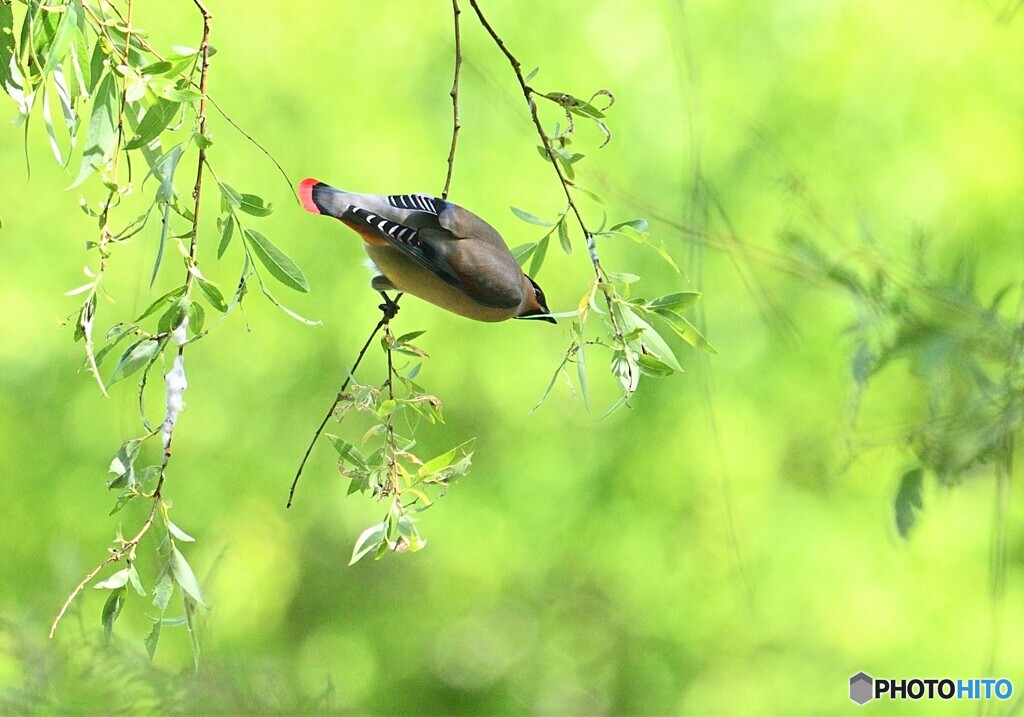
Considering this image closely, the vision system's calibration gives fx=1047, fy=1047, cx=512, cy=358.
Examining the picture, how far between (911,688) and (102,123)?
917 millimetres

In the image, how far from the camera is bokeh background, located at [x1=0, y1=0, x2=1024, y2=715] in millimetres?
943

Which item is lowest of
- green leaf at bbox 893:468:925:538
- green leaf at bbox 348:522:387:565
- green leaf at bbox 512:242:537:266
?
green leaf at bbox 348:522:387:565

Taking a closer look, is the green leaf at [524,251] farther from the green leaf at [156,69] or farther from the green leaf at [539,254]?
the green leaf at [156,69]

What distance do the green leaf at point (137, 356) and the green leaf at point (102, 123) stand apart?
0.05m

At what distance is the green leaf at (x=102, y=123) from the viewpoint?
0.30 m

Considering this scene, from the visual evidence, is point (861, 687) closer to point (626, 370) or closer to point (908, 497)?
point (908, 497)

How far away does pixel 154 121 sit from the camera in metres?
0.32

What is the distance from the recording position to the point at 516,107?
0.92m

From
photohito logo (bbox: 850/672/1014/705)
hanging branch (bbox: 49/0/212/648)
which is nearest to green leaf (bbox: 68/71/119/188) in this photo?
hanging branch (bbox: 49/0/212/648)

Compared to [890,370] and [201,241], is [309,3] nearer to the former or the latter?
[201,241]

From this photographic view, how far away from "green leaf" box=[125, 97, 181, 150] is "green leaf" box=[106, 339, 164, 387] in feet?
0.20

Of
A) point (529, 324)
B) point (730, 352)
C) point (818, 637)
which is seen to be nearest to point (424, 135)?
point (529, 324)

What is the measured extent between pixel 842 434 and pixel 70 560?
28.1 inches

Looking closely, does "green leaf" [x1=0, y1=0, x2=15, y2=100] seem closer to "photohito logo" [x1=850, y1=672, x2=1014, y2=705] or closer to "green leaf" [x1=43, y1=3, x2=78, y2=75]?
"green leaf" [x1=43, y1=3, x2=78, y2=75]
